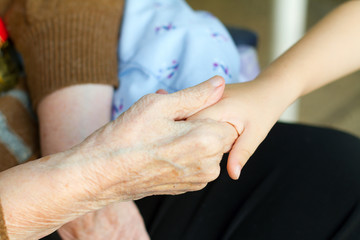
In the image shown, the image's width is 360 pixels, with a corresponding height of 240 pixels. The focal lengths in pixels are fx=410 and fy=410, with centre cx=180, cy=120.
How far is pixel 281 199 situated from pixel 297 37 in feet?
3.24

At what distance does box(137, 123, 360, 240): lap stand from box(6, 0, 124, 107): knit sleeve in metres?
0.31

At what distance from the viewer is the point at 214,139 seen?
0.62 m

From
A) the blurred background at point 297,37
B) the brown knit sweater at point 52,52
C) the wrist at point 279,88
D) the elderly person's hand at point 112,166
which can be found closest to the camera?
the elderly person's hand at point 112,166

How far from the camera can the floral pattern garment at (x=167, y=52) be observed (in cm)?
88

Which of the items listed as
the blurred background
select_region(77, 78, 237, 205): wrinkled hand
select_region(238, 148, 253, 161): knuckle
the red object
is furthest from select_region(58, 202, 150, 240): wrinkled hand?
the blurred background

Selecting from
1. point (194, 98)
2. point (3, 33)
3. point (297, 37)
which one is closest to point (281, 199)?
point (194, 98)

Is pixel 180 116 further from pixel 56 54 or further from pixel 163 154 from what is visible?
pixel 56 54

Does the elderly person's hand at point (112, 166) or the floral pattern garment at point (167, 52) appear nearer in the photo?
the elderly person's hand at point (112, 166)

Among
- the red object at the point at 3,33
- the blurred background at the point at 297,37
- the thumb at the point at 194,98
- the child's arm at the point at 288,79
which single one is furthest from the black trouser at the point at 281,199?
the blurred background at the point at 297,37

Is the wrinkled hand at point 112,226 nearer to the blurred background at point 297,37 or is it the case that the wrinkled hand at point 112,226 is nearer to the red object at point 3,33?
the red object at point 3,33

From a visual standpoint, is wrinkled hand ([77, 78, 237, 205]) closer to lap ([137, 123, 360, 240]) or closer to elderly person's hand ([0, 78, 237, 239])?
elderly person's hand ([0, 78, 237, 239])

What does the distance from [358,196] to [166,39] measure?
524 millimetres

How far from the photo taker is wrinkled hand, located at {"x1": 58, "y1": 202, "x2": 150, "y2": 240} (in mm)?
815

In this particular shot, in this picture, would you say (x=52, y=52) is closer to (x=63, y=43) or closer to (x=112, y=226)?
(x=63, y=43)
